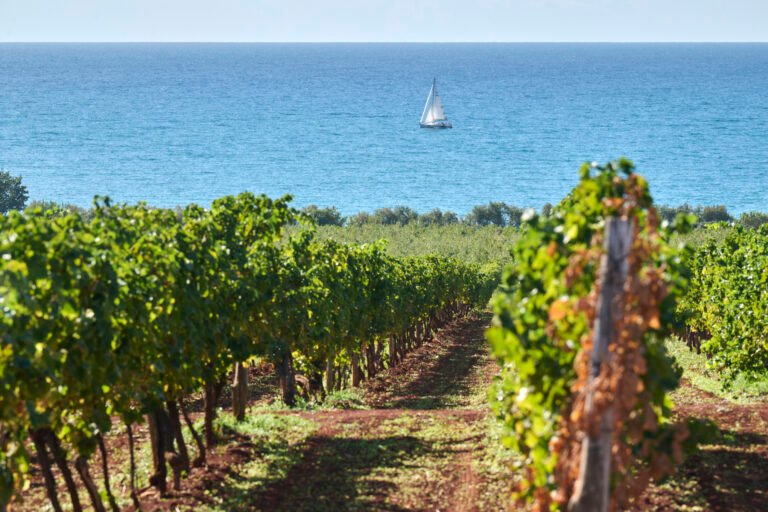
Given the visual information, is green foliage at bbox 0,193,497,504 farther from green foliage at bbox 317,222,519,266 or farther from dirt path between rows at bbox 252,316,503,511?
green foliage at bbox 317,222,519,266

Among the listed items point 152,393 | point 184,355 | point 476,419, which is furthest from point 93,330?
point 476,419

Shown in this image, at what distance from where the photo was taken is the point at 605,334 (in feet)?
20.5

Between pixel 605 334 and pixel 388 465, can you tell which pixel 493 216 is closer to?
pixel 388 465

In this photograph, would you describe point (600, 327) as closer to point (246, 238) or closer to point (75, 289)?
point (75, 289)

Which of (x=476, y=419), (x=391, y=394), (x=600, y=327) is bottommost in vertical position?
(x=391, y=394)

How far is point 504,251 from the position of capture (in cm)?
9775

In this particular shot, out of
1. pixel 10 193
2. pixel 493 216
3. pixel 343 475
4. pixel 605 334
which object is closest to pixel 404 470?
pixel 343 475

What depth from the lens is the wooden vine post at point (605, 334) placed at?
245 inches

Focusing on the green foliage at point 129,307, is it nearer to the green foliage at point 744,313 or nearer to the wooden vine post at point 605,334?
the wooden vine post at point 605,334

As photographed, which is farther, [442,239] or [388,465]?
[442,239]

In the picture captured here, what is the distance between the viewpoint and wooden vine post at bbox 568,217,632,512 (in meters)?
6.22

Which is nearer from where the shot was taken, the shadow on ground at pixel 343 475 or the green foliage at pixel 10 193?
the shadow on ground at pixel 343 475

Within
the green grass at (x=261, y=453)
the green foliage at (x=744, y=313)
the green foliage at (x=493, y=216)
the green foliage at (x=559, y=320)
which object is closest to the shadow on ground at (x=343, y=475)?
the green grass at (x=261, y=453)

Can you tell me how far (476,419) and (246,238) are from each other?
5.61m
